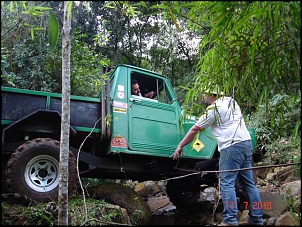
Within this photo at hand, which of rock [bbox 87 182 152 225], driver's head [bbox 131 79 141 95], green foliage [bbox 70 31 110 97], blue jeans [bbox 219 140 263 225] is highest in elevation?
green foliage [bbox 70 31 110 97]

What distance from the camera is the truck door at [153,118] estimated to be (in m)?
4.11

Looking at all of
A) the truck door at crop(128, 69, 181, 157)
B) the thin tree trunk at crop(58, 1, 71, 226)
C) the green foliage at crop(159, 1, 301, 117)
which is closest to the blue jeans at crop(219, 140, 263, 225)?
the green foliage at crop(159, 1, 301, 117)

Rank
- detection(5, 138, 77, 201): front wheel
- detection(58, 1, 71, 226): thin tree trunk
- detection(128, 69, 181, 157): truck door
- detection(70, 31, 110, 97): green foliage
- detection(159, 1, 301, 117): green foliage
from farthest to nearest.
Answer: detection(70, 31, 110, 97): green foliage < detection(128, 69, 181, 157): truck door < detection(5, 138, 77, 201): front wheel < detection(58, 1, 71, 226): thin tree trunk < detection(159, 1, 301, 117): green foliage

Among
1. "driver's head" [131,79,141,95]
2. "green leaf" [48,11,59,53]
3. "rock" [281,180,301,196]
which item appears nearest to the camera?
"green leaf" [48,11,59,53]

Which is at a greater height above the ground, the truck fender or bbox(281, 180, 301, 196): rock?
the truck fender

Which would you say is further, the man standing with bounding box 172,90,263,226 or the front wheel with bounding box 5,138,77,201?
the front wheel with bounding box 5,138,77,201

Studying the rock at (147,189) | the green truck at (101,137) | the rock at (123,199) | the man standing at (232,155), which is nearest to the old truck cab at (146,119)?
the green truck at (101,137)

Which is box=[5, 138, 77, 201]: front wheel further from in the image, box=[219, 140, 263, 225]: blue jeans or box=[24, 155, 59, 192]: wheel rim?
box=[219, 140, 263, 225]: blue jeans

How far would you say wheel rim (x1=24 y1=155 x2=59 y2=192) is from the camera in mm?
3363

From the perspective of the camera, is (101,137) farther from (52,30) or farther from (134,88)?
(52,30)

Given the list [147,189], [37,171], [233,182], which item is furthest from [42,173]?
[147,189]

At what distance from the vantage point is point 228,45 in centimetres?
180

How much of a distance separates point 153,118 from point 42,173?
163 cm

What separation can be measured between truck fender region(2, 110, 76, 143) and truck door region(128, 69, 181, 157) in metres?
0.91
